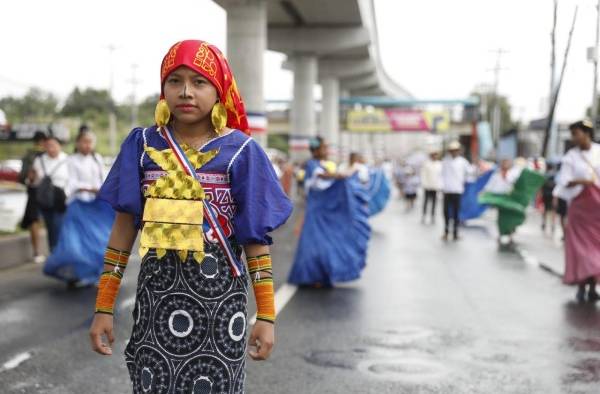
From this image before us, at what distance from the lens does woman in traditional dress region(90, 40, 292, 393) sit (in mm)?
3000

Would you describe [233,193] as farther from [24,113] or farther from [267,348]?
[24,113]

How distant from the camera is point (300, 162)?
41250 millimetres

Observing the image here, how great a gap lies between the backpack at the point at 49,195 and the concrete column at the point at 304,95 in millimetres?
31602

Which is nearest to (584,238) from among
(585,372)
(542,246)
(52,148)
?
(585,372)

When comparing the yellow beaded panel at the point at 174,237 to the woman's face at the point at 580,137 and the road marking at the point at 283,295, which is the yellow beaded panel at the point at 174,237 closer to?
the road marking at the point at 283,295

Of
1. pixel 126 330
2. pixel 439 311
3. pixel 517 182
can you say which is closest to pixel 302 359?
pixel 126 330

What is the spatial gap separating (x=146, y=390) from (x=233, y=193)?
28.3 inches

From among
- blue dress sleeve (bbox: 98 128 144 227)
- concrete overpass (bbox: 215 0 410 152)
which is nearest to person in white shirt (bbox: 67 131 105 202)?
blue dress sleeve (bbox: 98 128 144 227)

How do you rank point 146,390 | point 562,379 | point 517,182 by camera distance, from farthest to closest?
point 517,182 → point 562,379 → point 146,390

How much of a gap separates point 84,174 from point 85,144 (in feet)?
1.06

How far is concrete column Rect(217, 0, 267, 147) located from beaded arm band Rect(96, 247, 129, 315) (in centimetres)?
2152

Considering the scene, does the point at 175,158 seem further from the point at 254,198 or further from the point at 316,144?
the point at 316,144

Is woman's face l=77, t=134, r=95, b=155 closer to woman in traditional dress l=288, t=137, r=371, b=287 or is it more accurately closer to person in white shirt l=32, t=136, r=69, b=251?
person in white shirt l=32, t=136, r=69, b=251

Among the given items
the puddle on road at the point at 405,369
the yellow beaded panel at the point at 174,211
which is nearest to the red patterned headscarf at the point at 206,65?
the yellow beaded panel at the point at 174,211
